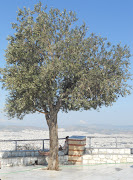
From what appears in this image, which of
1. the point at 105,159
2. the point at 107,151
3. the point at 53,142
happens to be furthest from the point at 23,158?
the point at 107,151

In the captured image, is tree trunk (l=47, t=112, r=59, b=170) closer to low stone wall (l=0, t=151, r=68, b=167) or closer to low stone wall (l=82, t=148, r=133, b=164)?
low stone wall (l=0, t=151, r=68, b=167)

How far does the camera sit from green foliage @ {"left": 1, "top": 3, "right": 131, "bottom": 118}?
52.9 ft

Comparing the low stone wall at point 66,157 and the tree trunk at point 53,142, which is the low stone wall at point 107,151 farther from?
the tree trunk at point 53,142

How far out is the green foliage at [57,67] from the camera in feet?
52.9

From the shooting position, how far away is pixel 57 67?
1600cm

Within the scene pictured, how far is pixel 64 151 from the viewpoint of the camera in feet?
66.7

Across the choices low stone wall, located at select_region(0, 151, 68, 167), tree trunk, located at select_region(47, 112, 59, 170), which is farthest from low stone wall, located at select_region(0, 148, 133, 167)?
tree trunk, located at select_region(47, 112, 59, 170)

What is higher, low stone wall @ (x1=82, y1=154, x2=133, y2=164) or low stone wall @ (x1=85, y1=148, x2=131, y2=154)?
low stone wall @ (x1=85, y1=148, x2=131, y2=154)

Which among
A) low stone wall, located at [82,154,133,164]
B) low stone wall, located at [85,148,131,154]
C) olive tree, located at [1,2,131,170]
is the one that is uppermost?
olive tree, located at [1,2,131,170]

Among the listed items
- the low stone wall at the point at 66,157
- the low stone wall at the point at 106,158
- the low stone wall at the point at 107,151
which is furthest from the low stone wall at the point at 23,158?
the low stone wall at the point at 107,151

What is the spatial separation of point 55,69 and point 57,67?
182 mm

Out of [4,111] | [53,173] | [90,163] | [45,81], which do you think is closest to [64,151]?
[90,163]

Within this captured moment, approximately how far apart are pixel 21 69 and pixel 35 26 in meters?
3.12

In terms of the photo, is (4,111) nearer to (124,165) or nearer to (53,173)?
(53,173)
